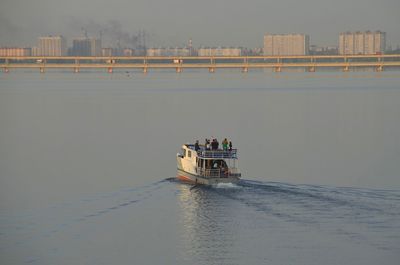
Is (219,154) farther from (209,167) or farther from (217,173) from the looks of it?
(217,173)

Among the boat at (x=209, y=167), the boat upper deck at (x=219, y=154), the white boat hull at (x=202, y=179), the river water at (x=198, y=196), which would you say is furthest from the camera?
the boat upper deck at (x=219, y=154)

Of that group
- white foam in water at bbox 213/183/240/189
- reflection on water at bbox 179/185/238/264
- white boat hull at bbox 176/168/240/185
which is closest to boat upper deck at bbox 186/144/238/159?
white boat hull at bbox 176/168/240/185

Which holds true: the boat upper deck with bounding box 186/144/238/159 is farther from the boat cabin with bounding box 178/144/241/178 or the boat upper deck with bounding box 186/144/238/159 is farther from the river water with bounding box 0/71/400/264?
the river water with bounding box 0/71/400/264

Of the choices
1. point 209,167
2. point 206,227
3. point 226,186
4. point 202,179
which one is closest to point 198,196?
point 226,186

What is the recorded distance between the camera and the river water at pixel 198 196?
2961 cm

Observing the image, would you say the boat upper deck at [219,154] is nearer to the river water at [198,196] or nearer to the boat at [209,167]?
the boat at [209,167]

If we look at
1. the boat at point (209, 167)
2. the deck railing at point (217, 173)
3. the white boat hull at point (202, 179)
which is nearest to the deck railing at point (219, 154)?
the boat at point (209, 167)

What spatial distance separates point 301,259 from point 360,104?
208ft

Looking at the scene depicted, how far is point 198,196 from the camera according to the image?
126ft

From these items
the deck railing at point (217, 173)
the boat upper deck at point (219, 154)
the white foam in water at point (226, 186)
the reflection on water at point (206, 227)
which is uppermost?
the boat upper deck at point (219, 154)

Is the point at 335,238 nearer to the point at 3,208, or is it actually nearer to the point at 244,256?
the point at 244,256

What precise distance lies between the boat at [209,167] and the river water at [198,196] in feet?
2.11

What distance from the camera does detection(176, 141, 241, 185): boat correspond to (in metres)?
40.2

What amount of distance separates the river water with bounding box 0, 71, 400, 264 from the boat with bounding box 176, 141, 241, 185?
64 centimetres
